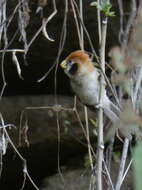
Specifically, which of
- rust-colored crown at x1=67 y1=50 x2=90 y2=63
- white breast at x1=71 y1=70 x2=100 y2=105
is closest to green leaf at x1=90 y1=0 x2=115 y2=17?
rust-colored crown at x1=67 y1=50 x2=90 y2=63

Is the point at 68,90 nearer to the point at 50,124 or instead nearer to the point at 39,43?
the point at 50,124

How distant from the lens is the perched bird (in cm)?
246

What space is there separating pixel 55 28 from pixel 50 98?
0.87 m

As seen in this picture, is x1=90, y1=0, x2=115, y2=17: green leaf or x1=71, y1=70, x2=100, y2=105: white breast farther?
x1=71, y1=70, x2=100, y2=105: white breast

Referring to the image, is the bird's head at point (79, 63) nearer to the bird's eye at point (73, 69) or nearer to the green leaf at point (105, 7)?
the bird's eye at point (73, 69)

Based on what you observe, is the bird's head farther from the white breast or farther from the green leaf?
the green leaf

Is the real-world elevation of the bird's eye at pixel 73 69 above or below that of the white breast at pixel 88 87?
above

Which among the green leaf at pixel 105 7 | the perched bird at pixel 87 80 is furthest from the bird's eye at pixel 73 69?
the green leaf at pixel 105 7

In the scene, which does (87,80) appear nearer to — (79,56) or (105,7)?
(79,56)

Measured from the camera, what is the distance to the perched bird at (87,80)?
8.07 ft

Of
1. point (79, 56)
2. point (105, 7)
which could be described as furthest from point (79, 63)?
point (105, 7)

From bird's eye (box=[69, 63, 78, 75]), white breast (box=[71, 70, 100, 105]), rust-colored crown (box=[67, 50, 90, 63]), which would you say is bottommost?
white breast (box=[71, 70, 100, 105])

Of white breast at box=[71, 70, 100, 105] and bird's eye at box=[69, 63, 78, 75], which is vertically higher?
bird's eye at box=[69, 63, 78, 75]

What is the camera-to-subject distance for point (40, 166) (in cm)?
406
